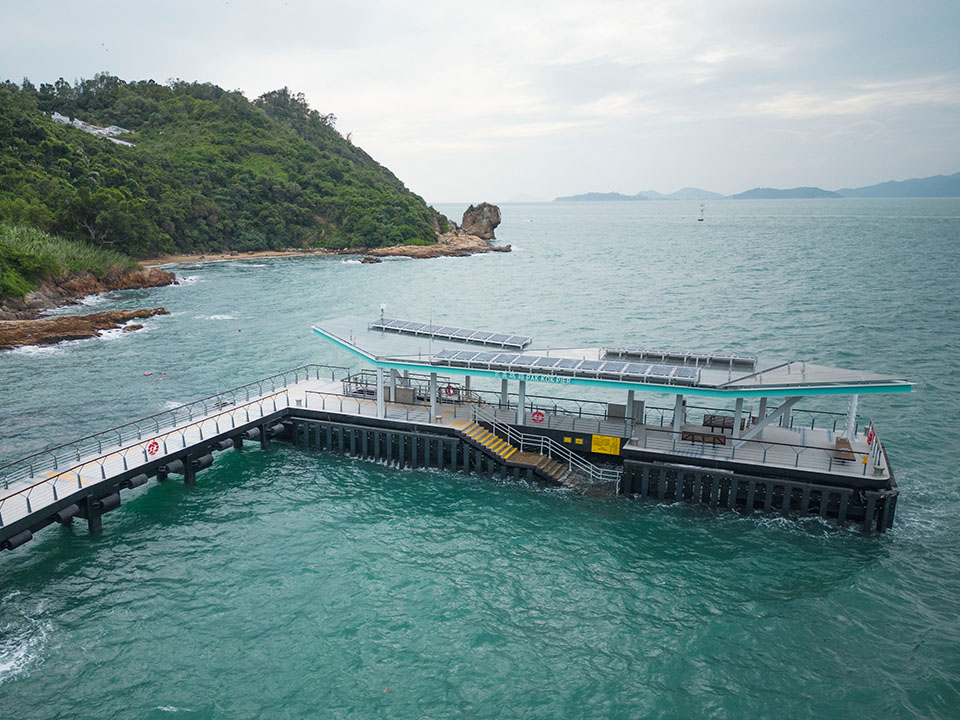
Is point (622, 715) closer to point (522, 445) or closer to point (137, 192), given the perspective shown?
point (522, 445)

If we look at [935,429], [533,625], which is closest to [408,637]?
[533,625]

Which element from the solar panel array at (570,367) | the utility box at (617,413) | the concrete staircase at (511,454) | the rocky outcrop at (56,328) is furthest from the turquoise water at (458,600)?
the rocky outcrop at (56,328)

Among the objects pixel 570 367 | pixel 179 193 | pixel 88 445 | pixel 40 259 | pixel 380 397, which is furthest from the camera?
pixel 179 193

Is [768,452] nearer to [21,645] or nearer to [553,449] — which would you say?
[553,449]

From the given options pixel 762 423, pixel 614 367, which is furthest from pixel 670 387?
pixel 762 423

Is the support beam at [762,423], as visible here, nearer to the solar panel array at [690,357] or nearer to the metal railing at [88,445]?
the solar panel array at [690,357]
